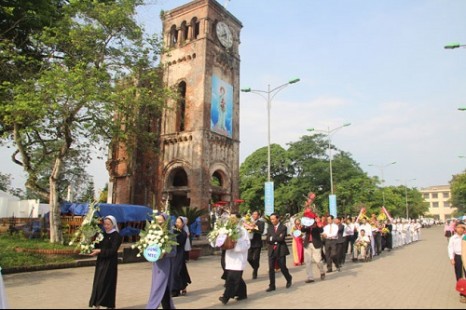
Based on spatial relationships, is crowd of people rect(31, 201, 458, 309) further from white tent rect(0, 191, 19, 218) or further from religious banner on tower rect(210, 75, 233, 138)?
white tent rect(0, 191, 19, 218)

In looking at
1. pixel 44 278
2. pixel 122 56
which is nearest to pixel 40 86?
pixel 122 56

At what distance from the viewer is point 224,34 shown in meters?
31.7

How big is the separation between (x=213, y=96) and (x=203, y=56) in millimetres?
3104

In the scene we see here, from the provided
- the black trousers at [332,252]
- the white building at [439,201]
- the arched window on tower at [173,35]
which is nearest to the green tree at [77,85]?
the black trousers at [332,252]

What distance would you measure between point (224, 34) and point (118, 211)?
19.5m

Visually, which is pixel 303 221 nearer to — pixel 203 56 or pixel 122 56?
pixel 122 56

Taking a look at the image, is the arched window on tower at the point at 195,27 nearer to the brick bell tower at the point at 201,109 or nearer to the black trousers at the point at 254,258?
the brick bell tower at the point at 201,109

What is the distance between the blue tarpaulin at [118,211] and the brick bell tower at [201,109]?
8.40 meters

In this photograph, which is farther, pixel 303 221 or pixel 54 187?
pixel 54 187

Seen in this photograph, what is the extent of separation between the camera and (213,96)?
1160 inches

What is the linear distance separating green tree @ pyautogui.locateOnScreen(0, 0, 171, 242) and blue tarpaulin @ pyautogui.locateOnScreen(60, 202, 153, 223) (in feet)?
7.68

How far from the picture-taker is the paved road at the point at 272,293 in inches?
285

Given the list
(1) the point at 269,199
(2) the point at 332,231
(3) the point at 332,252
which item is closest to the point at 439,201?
(1) the point at 269,199

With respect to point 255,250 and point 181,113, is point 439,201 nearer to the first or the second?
point 181,113
